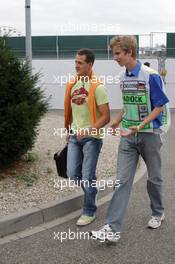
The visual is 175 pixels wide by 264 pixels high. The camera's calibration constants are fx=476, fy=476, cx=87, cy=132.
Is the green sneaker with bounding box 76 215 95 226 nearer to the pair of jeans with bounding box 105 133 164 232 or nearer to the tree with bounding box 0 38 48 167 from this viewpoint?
the pair of jeans with bounding box 105 133 164 232

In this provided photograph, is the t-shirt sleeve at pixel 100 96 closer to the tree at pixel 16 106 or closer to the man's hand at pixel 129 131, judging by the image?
the man's hand at pixel 129 131

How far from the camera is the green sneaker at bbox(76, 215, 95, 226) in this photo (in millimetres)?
5051

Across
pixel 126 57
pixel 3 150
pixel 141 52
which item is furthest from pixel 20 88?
pixel 141 52

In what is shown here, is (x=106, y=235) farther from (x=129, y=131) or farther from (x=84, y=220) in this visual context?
(x=129, y=131)

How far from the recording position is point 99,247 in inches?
176

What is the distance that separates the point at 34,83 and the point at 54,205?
192 cm

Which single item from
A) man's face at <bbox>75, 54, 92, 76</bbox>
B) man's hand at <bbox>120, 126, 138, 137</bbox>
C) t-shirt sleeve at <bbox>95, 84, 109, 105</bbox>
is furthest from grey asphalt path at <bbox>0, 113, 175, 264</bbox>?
man's face at <bbox>75, 54, 92, 76</bbox>

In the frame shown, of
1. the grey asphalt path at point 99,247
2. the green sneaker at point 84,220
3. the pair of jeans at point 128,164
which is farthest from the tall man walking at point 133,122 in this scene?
the green sneaker at point 84,220

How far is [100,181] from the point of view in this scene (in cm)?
643

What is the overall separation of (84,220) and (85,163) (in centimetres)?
65

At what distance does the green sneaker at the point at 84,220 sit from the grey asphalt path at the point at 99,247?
2.1 inches

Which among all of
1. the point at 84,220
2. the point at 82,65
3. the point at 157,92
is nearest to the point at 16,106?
the point at 82,65

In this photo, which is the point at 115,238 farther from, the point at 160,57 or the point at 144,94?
the point at 160,57

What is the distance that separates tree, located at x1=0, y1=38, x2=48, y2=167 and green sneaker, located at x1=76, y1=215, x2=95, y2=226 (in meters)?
1.45
